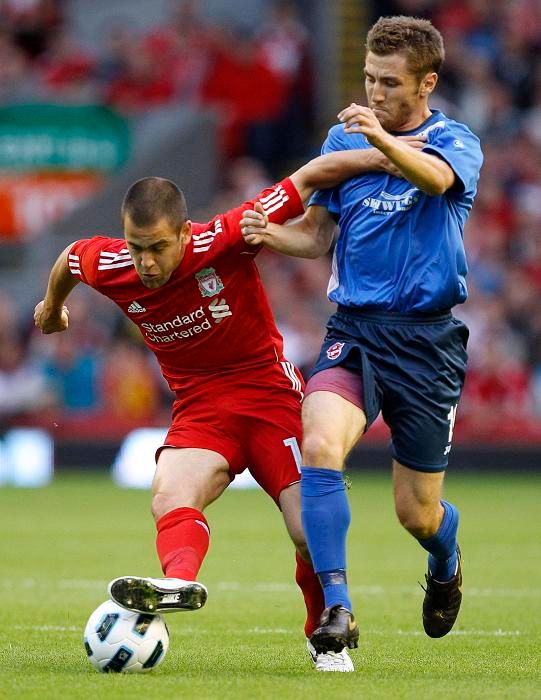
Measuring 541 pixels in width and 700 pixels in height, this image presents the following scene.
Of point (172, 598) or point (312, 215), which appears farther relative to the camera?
point (312, 215)

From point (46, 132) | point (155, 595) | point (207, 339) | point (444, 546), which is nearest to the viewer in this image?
point (155, 595)

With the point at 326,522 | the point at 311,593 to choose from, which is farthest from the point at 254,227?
the point at 311,593

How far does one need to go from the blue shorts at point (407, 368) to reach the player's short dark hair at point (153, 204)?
2.67 ft

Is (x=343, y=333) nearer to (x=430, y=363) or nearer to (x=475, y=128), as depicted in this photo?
(x=430, y=363)

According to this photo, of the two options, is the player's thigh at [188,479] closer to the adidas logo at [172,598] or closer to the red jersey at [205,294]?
the red jersey at [205,294]

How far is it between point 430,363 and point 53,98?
1563cm

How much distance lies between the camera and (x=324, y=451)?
6160 mm

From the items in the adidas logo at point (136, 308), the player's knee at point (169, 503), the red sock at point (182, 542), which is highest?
the adidas logo at point (136, 308)

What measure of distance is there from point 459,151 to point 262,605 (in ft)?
10.8

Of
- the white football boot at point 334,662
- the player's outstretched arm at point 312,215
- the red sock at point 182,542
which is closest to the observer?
the white football boot at point 334,662

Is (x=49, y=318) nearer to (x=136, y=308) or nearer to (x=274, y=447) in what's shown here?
(x=136, y=308)

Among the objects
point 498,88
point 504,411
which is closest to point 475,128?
point 498,88

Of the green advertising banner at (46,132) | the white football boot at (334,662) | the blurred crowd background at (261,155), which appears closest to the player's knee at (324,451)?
the white football boot at (334,662)

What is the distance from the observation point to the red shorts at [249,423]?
6.78m
